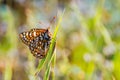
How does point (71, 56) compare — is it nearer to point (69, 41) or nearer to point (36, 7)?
point (69, 41)

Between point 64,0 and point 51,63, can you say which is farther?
point 64,0

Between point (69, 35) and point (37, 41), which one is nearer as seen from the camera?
point (37, 41)

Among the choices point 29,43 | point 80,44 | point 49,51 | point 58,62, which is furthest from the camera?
point 80,44

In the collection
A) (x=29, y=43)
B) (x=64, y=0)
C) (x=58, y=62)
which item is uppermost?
(x=64, y=0)

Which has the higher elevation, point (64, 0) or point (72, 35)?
point (64, 0)

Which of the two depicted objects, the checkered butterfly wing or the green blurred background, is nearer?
the checkered butterfly wing

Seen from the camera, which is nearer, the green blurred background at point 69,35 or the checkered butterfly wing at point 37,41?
the checkered butterfly wing at point 37,41

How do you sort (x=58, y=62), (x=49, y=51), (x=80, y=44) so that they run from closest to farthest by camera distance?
(x=49, y=51) < (x=58, y=62) < (x=80, y=44)

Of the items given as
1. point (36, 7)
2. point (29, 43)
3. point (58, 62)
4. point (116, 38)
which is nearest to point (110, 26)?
point (116, 38)
